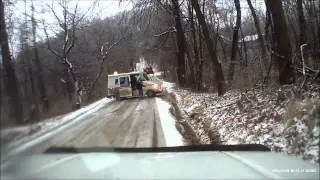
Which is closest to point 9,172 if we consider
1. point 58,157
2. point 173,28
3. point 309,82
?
point 58,157

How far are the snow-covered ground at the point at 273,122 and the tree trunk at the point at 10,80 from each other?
452 centimetres

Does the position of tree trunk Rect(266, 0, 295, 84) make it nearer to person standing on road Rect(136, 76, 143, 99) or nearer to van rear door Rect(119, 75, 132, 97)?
van rear door Rect(119, 75, 132, 97)

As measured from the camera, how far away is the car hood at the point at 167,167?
4.83m

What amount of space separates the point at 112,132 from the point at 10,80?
575 centimetres

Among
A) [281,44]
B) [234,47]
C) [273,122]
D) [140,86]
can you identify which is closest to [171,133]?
[273,122]

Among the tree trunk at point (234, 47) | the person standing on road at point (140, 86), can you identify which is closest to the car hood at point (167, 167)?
the tree trunk at point (234, 47)

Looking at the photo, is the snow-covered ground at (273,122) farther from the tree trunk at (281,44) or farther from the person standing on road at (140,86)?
the person standing on road at (140,86)

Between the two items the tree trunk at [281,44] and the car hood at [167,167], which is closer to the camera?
the car hood at [167,167]

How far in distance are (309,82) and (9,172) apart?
740cm

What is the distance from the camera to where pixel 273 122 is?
8.84m

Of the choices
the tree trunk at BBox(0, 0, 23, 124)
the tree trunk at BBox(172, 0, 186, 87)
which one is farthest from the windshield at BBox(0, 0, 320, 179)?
the tree trunk at BBox(172, 0, 186, 87)

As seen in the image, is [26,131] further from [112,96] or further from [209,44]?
[209,44]

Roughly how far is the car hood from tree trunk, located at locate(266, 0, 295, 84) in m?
5.80

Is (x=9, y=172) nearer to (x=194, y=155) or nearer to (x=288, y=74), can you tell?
(x=194, y=155)
